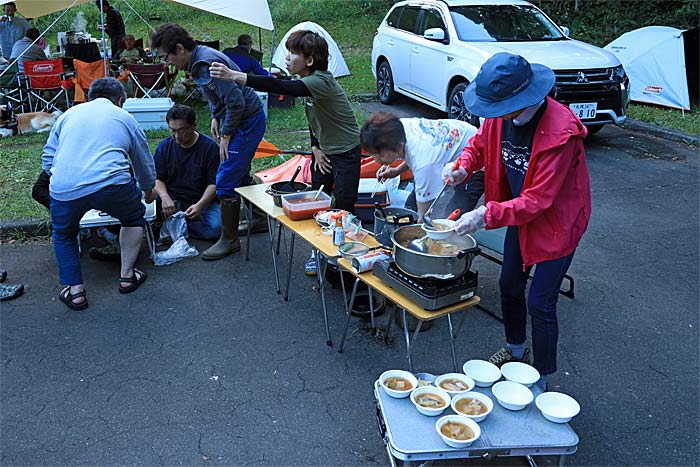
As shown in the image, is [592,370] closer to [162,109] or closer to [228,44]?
[162,109]

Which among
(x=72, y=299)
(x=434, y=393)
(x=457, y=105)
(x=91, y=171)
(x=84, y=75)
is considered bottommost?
(x=72, y=299)

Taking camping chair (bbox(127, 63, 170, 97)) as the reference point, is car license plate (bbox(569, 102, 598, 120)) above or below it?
above

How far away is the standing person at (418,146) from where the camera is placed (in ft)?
11.3

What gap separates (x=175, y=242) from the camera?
205 inches

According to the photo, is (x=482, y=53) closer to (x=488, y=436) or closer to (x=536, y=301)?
(x=536, y=301)

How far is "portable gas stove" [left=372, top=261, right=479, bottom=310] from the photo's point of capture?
2926mm

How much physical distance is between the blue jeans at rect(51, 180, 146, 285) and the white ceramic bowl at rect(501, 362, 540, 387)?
9.38ft

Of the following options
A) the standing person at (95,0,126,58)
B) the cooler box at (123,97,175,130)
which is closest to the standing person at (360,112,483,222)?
the cooler box at (123,97,175,130)

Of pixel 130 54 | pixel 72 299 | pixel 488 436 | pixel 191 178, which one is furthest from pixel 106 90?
pixel 130 54

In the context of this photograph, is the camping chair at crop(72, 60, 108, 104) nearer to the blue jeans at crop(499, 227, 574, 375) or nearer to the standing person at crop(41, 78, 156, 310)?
the standing person at crop(41, 78, 156, 310)

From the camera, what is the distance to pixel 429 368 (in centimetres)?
369

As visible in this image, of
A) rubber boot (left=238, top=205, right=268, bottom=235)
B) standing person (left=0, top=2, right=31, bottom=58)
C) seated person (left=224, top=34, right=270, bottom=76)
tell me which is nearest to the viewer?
rubber boot (left=238, top=205, right=268, bottom=235)

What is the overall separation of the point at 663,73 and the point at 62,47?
1197 cm

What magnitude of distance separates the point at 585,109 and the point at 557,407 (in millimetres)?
6034
